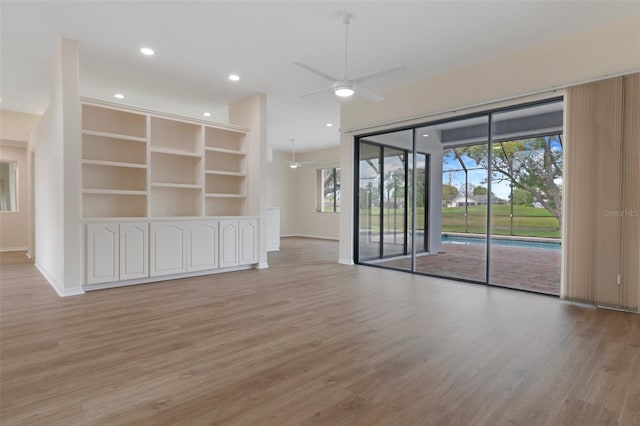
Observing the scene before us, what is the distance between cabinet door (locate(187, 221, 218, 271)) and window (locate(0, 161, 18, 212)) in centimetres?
591

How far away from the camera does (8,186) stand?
8.12 metres

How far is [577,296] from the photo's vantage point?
3.87 m

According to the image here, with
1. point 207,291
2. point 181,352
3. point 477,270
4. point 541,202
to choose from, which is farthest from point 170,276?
point 541,202

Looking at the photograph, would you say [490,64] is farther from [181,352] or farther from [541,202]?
[181,352]

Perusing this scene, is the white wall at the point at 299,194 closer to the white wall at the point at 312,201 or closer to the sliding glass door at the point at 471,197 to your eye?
the white wall at the point at 312,201

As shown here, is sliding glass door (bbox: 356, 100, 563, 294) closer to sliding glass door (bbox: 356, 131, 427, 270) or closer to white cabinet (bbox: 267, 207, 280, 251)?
sliding glass door (bbox: 356, 131, 427, 270)

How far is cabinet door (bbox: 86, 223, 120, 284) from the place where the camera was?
4352 mm

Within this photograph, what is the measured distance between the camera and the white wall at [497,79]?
3.69 m

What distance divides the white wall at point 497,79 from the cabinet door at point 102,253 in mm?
3794

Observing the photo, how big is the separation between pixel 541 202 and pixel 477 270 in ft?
4.45

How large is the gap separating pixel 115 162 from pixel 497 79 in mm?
5372

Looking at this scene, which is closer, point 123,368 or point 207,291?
point 123,368

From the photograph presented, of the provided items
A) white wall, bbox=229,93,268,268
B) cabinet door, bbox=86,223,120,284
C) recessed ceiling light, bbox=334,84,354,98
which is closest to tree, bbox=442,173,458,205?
recessed ceiling light, bbox=334,84,354,98

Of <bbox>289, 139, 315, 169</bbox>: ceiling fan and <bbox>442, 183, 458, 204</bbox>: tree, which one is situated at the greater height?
<bbox>289, 139, 315, 169</bbox>: ceiling fan
